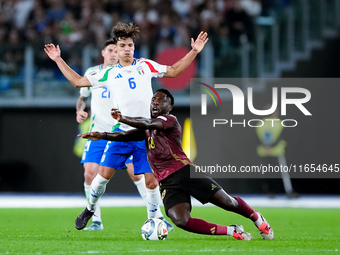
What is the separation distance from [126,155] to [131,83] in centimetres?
97

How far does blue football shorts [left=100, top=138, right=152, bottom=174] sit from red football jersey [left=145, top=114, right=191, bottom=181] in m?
0.77

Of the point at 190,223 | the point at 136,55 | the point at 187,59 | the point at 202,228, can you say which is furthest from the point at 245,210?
the point at 136,55

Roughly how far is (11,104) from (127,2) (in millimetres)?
4511

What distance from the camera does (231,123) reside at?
16.3 meters

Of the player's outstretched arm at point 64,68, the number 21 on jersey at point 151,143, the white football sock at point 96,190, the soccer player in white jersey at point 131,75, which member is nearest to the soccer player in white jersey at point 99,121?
the white football sock at point 96,190

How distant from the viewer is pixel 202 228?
6.21 m

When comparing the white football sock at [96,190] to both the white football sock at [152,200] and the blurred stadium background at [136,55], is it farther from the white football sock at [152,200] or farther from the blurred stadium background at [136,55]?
the blurred stadium background at [136,55]

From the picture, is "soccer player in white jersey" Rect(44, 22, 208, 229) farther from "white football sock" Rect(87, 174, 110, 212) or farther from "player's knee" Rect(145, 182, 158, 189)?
"white football sock" Rect(87, 174, 110, 212)

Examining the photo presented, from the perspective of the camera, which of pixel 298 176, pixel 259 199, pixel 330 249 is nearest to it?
pixel 330 249

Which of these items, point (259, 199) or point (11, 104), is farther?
point (11, 104)

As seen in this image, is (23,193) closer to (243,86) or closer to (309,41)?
(243,86)

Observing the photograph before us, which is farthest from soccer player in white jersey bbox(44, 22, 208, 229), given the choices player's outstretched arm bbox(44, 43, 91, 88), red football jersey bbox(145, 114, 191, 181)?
red football jersey bbox(145, 114, 191, 181)

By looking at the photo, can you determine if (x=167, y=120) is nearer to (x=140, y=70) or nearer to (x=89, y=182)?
(x=140, y=70)

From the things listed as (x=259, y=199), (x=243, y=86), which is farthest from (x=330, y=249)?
(x=243, y=86)
